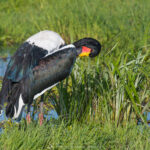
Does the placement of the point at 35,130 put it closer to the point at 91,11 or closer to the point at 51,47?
the point at 51,47

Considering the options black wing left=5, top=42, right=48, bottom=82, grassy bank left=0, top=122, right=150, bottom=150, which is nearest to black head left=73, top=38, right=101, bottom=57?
black wing left=5, top=42, right=48, bottom=82

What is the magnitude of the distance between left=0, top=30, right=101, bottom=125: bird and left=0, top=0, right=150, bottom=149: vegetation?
26 centimetres

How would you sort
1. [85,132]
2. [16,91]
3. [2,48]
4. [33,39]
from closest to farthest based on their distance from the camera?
[85,132] < [16,91] < [33,39] < [2,48]

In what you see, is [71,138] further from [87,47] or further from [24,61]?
[87,47]

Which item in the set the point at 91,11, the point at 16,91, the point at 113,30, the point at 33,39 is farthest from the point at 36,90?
the point at 91,11

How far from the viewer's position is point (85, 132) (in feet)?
13.3

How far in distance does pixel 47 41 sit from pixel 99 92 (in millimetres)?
893

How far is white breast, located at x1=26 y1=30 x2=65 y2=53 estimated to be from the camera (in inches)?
179

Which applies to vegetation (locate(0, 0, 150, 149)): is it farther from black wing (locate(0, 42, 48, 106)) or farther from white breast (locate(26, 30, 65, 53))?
white breast (locate(26, 30, 65, 53))

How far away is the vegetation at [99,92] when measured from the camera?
3.86m

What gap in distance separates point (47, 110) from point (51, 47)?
4.97 feet

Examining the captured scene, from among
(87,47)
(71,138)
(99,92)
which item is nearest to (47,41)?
(87,47)

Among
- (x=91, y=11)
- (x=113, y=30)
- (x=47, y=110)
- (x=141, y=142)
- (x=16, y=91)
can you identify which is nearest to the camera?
(x=141, y=142)

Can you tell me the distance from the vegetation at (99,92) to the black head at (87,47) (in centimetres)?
15
